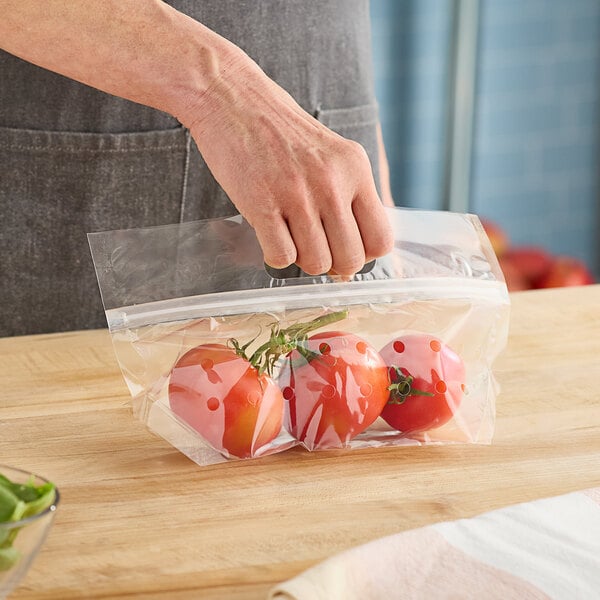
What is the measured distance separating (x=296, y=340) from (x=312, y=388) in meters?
0.04

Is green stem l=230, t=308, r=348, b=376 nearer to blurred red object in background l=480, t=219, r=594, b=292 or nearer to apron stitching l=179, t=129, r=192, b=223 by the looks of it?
apron stitching l=179, t=129, r=192, b=223

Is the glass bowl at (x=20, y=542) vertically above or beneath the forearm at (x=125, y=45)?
beneath

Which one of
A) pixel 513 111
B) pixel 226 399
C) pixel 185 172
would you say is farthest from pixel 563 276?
pixel 226 399

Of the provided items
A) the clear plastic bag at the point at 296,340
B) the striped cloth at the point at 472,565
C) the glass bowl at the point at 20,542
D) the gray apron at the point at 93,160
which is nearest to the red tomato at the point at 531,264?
the gray apron at the point at 93,160

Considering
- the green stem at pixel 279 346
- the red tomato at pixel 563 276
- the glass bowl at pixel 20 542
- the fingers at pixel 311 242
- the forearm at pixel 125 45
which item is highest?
the forearm at pixel 125 45

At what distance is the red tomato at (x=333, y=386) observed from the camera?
74cm

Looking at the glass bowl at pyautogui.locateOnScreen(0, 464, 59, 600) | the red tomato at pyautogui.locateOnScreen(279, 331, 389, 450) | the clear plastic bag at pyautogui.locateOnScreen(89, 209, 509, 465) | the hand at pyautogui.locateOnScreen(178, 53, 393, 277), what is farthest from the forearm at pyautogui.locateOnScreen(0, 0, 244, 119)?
the glass bowl at pyautogui.locateOnScreen(0, 464, 59, 600)

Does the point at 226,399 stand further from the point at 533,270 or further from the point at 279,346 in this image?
the point at 533,270

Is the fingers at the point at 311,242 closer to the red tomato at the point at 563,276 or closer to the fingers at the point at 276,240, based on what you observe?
the fingers at the point at 276,240

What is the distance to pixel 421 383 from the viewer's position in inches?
30.0

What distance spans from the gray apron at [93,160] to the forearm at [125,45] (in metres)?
0.28

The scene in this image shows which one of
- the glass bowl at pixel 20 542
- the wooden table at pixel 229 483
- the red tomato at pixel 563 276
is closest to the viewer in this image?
the glass bowl at pixel 20 542

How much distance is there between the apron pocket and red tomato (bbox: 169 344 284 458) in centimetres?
43

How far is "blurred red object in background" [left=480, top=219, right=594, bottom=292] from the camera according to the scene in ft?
8.39
